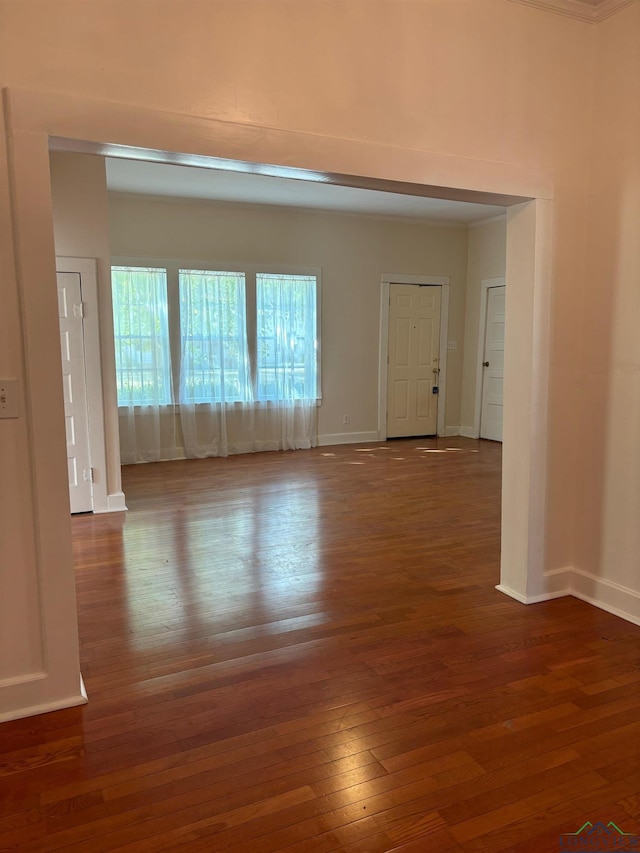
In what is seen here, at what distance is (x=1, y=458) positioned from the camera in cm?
199

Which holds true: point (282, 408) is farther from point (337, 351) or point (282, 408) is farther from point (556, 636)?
point (556, 636)

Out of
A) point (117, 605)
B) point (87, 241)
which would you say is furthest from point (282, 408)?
point (117, 605)

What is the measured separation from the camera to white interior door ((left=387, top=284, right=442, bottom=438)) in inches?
306

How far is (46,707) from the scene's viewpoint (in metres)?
2.13

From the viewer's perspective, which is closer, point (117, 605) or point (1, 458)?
point (1, 458)

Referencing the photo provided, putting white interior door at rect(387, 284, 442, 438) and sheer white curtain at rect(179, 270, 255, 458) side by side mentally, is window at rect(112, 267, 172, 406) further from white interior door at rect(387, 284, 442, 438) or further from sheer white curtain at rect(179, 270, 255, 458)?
white interior door at rect(387, 284, 442, 438)

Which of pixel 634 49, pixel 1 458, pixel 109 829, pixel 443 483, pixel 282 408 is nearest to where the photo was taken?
pixel 109 829

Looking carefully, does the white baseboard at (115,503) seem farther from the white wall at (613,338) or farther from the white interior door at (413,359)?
the white interior door at (413,359)

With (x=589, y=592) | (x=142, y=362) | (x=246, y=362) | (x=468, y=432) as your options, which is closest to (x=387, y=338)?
(x=468, y=432)

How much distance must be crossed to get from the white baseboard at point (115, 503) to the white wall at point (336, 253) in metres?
2.84

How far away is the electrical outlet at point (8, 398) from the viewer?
1.96 metres

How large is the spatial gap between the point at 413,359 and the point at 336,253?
1.80m

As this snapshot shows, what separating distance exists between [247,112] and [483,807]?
2469mm

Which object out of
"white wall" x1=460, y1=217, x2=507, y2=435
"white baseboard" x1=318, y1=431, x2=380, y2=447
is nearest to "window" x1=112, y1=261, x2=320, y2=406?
"white baseboard" x1=318, y1=431, x2=380, y2=447
